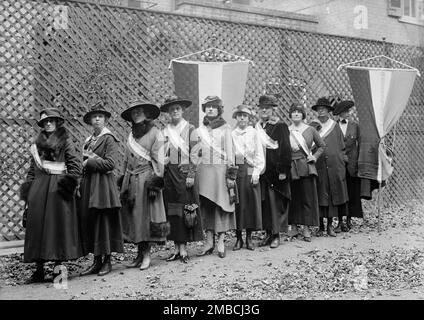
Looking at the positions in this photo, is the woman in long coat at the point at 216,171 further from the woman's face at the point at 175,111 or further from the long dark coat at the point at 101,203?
the long dark coat at the point at 101,203

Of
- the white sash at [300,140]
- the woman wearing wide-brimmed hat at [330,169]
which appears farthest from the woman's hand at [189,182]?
the woman wearing wide-brimmed hat at [330,169]

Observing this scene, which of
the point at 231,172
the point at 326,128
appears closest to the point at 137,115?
the point at 231,172

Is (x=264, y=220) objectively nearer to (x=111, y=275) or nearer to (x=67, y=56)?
(x=111, y=275)

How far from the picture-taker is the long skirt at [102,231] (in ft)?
19.4

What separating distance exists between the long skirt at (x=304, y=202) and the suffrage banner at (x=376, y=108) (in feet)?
3.41

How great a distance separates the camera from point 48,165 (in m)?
5.77

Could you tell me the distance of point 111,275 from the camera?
5.99 meters

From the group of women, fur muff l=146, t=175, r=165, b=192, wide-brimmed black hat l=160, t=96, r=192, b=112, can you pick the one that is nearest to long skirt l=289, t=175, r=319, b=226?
the group of women

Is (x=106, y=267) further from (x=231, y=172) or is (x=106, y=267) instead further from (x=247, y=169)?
(x=247, y=169)

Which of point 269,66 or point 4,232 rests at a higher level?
point 269,66

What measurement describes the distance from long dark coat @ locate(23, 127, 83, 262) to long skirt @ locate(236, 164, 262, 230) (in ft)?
6.93

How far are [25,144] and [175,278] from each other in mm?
2996

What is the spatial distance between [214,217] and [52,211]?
1910 millimetres
